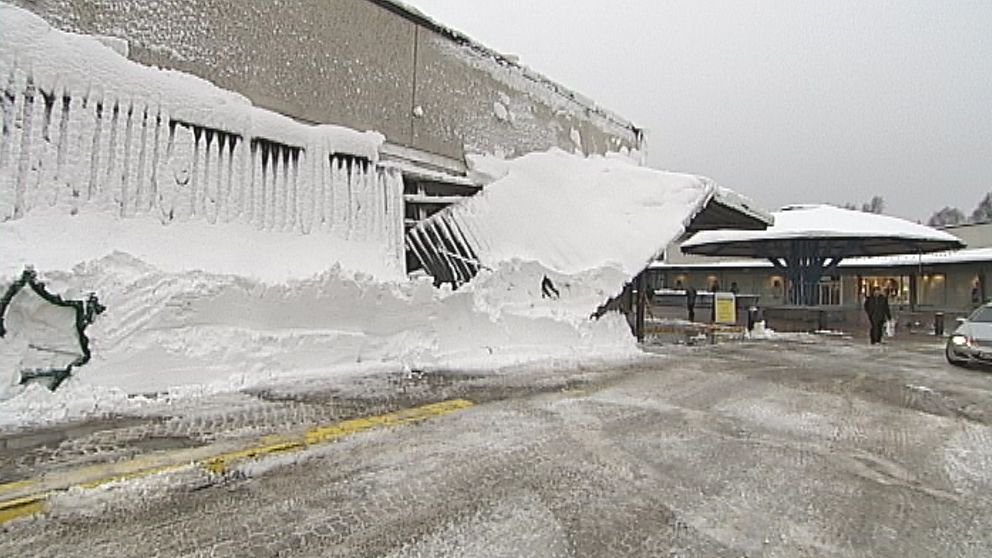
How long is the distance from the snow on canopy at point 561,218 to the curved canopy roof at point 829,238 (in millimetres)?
12515

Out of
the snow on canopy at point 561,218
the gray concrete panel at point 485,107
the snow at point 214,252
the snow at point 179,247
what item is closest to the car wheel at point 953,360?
the snow on canopy at point 561,218

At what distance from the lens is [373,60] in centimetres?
1103

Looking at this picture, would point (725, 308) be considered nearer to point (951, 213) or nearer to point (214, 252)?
point (214, 252)

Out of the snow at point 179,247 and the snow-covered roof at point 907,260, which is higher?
the snow-covered roof at point 907,260

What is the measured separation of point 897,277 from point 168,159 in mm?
45361

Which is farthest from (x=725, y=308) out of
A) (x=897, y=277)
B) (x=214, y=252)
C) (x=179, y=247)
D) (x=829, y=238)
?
(x=897, y=277)

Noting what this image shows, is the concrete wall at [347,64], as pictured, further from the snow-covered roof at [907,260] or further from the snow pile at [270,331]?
the snow-covered roof at [907,260]

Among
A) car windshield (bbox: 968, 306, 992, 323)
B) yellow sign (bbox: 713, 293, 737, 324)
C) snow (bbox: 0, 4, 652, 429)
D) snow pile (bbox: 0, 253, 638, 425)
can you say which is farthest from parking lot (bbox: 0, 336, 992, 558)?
yellow sign (bbox: 713, 293, 737, 324)

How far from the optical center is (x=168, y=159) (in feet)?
26.3

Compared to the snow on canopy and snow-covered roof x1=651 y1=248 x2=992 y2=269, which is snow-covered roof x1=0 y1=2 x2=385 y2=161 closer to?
the snow on canopy

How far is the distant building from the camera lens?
1355 inches

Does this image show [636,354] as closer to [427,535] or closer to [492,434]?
[492,434]

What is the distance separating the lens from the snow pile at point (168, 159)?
270 inches

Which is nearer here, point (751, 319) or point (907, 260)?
point (751, 319)
